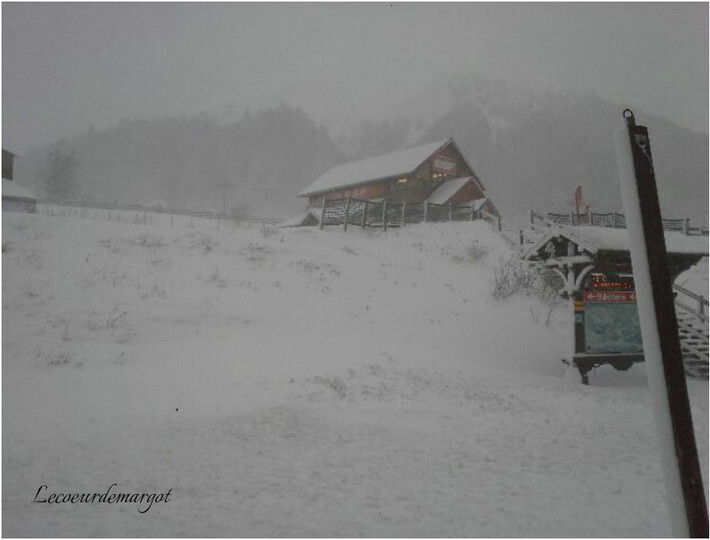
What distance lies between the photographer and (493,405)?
279 inches

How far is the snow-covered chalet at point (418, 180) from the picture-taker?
27.8 meters

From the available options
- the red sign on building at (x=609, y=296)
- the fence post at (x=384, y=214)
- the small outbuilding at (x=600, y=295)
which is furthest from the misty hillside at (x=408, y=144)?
the fence post at (x=384, y=214)

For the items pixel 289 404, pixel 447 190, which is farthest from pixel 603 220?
pixel 289 404

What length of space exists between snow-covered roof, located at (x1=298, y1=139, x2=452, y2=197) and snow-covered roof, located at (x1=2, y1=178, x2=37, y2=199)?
18.7 m

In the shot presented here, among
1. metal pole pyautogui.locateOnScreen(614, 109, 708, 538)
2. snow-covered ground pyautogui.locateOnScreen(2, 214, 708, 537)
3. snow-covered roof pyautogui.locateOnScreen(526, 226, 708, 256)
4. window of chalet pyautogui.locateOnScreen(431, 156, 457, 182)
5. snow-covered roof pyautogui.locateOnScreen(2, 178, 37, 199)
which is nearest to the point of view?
metal pole pyautogui.locateOnScreen(614, 109, 708, 538)

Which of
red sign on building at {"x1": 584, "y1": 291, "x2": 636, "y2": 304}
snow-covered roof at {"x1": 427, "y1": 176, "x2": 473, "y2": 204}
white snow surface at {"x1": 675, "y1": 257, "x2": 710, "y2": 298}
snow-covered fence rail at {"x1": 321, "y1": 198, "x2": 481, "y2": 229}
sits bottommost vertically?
red sign on building at {"x1": 584, "y1": 291, "x2": 636, "y2": 304}

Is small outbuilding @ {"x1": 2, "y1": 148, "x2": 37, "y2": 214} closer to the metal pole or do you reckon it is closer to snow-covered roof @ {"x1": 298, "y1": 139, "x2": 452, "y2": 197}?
the metal pole

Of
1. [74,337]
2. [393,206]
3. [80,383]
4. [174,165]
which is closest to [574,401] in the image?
[80,383]

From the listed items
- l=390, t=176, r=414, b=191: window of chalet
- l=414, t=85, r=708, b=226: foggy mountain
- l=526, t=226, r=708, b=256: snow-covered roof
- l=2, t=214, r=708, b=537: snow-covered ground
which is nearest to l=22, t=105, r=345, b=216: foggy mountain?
l=2, t=214, r=708, b=537: snow-covered ground

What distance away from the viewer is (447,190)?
28094 millimetres

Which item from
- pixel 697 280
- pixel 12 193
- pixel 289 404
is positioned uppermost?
pixel 12 193

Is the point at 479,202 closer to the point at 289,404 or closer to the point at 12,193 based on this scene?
the point at 12,193

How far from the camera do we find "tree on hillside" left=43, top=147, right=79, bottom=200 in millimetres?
14062

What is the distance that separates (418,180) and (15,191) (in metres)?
21.0
